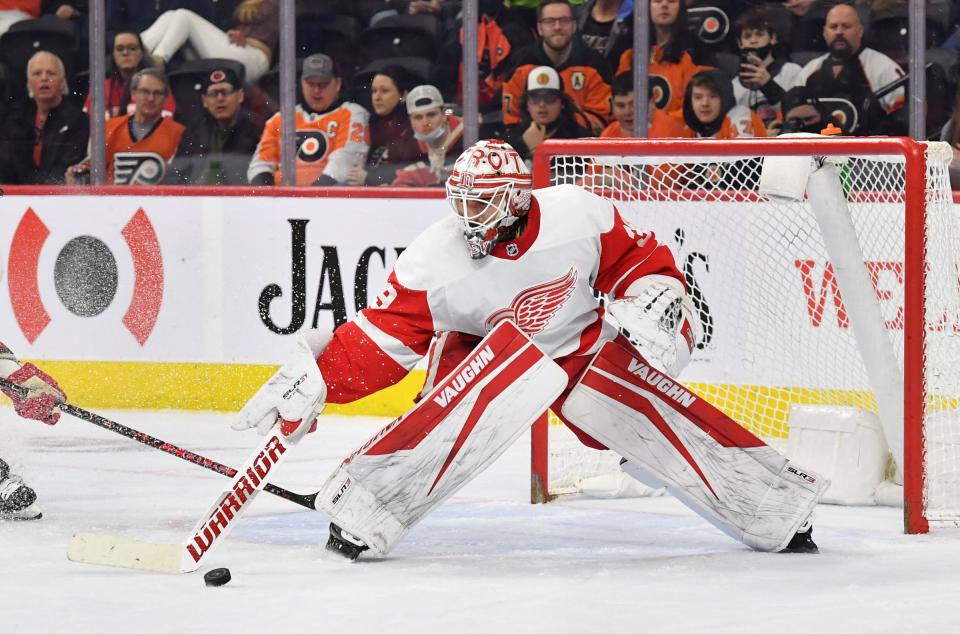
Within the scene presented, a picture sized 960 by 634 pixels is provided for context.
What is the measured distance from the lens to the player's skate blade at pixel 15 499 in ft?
13.7

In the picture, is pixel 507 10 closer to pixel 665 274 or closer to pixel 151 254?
pixel 151 254

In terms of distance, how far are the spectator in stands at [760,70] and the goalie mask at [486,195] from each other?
2531 mm

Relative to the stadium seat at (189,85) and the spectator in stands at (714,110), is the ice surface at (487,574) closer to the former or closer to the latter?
the spectator in stands at (714,110)

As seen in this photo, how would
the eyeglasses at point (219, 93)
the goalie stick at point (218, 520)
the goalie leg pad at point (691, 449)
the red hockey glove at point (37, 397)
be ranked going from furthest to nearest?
1. the eyeglasses at point (219, 93)
2. the red hockey glove at point (37, 397)
3. the goalie leg pad at point (691, 449)
4. the goalie stick at point (218, 520)

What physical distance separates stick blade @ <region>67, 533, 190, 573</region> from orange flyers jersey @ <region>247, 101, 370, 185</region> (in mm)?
2861

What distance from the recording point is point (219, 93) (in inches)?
256

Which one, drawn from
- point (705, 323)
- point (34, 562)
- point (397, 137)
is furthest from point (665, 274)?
point (397, 137)

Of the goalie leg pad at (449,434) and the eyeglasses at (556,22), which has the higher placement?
the eyeglasses at (556,22)

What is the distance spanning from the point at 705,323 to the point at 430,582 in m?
2.32

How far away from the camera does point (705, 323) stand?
5.51m

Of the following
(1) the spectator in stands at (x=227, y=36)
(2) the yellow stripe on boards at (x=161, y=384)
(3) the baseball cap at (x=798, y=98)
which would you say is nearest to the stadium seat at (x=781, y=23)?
(3) the baseball cap at (x=798, y=98)

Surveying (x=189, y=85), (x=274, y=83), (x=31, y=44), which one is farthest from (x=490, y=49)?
(x=31, y=44)

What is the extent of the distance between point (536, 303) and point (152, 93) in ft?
10.8

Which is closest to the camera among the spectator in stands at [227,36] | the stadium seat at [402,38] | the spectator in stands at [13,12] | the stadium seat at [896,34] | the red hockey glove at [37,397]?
the red hockey glove at [37,397]
